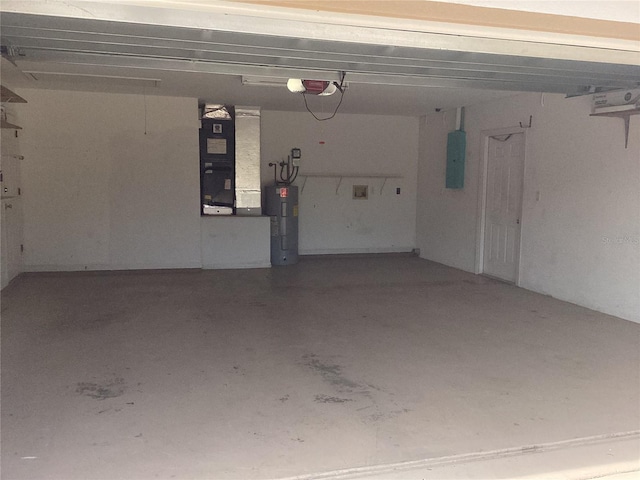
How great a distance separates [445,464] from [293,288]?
4036 millimetres

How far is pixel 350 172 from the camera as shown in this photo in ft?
28.9

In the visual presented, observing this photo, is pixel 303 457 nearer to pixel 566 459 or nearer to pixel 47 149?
pixel 566 459

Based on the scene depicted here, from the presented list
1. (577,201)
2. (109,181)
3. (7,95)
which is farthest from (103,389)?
(577,201)

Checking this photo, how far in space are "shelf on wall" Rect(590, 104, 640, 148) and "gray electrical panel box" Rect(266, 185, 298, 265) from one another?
4.44 m

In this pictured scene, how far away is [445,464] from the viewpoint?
2.41 meters

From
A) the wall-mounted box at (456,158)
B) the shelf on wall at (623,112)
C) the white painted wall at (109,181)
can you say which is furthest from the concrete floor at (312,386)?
the wall-mounted box at (456,158)

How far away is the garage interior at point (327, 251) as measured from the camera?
8.07ft

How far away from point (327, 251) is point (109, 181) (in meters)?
3.72

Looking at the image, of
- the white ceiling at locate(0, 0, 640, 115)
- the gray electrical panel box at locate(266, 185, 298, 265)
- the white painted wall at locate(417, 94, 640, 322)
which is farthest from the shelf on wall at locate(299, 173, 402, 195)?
the white ceiling at locate(0, 0, 640, 115)

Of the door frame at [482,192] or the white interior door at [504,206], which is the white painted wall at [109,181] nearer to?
the door frame at [482,192]

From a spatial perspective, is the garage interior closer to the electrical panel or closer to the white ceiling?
the white ceiling

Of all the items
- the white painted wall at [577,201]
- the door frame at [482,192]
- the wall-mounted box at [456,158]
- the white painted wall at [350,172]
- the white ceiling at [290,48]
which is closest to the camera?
the white ceiling at [290,48]

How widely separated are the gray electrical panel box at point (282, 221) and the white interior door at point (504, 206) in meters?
2.96

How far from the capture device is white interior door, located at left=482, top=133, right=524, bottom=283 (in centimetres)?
647
